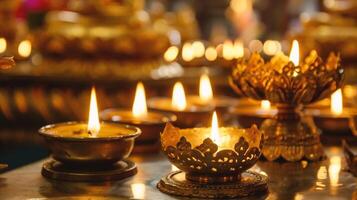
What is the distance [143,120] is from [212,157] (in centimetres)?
50

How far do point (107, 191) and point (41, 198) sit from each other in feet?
0.38

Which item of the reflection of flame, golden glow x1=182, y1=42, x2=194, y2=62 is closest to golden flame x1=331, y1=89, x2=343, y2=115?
the reflection of flame

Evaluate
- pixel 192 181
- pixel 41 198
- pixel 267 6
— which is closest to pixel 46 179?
pixel 41 198

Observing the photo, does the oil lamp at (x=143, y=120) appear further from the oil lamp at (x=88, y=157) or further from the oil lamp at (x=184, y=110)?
the oil lamp at (x=88, y=157)

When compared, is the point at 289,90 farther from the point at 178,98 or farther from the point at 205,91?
the point at 205,91

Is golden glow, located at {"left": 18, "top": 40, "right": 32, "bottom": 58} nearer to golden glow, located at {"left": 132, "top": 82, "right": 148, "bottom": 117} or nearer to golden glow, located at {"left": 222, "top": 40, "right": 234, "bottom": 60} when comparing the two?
golden glow, located at {"left": 222, "top": 40, "right": 234, "bottom": 60}

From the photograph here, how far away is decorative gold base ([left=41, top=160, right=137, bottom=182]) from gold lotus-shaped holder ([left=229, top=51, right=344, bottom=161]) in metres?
0.31

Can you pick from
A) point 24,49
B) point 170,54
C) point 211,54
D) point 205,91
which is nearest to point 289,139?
point 205,91

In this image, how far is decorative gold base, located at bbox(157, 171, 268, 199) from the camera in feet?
4.21

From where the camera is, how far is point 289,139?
5.33ft

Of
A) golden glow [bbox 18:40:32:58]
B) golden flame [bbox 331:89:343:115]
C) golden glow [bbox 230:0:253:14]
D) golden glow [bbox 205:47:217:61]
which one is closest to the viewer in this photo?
golden flame [bbox 331:89:343:115]

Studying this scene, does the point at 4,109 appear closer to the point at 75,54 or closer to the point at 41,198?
the point at 75,54

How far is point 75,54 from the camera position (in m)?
3.62

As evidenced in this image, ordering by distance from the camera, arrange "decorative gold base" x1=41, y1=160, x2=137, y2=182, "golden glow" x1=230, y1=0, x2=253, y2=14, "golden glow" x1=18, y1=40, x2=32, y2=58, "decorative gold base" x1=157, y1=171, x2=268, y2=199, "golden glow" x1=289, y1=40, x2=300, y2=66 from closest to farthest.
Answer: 1. "decorative gold base" x1=157, y1=171, x2=268, y2=199
2. "decorative gold base" x1=41, y1=160, x2=137, y2=182
3. "golden glow" x1=289, y1=40, x2=300, y2=66
4. "golden glow" x1=18, y1=40, x2=32, y2=58
5. "golden glow" x1=230, y1=0, x2=253, y2=14
